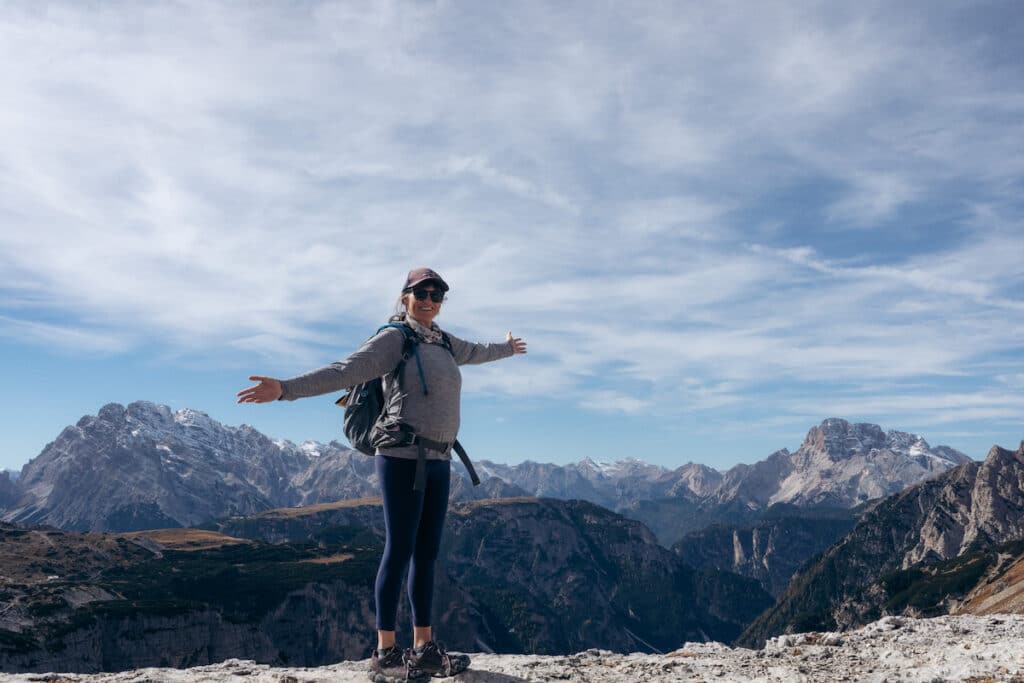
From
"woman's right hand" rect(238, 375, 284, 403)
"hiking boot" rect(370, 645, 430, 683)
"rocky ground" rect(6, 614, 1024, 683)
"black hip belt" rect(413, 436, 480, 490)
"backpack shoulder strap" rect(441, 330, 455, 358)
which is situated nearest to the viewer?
"woman's right hand" rect(238, 375, 284, 403)

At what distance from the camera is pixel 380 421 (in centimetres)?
1154

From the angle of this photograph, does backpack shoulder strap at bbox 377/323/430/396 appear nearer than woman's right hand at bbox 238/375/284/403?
No

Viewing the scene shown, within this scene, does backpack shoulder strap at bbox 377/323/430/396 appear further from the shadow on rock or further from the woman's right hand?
the shadow on rock

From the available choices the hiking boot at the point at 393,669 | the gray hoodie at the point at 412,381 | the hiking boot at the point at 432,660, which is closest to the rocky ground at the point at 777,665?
the hiking boot at the point at 432,660

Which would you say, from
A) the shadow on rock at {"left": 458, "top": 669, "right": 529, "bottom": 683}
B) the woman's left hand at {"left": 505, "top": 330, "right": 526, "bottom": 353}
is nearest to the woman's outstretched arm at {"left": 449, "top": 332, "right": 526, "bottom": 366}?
the woman's left hand at {"left": 505, "top": 330, "right": 526, "bottom": 353}

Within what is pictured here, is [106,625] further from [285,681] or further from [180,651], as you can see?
[285,681]

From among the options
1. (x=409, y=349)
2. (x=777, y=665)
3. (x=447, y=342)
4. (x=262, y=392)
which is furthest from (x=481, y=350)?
(x=777, y=665)

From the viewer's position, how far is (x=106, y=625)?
6299 inches

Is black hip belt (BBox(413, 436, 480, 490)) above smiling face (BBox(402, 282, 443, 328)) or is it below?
below

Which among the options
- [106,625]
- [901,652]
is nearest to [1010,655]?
[901,652]

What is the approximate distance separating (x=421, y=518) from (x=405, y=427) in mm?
1681

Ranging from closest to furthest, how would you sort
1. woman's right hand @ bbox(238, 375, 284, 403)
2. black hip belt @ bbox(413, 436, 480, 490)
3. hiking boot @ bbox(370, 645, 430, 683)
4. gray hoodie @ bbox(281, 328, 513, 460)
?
woman's right hand @ bbox(238, 375, 284, 403), gray hoodie @ bbox(281, 328, 513, 460), black hip belt @ bbox(413, 436, 480, 490), hiking boot @ bbox(370, 645, 430, 683)

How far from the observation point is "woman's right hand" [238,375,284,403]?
9.97 m

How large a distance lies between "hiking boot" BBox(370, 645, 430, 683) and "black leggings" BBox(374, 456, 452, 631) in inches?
17.2
